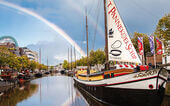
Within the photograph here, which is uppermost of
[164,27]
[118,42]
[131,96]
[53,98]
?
[164,27]

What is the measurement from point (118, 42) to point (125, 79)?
432 centimetres

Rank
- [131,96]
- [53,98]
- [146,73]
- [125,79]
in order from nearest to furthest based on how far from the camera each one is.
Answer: [146,73]
[131,96]
[125,79]
[53,98]

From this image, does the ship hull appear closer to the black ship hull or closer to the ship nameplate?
the black ship hull

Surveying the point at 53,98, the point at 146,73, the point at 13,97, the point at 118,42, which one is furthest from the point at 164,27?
the point at 13,97

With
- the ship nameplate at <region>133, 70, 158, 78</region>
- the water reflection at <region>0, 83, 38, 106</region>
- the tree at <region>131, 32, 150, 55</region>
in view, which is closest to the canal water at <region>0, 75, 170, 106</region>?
the water reflection at <region>0, 83, 38, 106</region>

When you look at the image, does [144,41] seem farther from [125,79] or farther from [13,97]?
[13,97]

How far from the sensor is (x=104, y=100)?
53.8ft

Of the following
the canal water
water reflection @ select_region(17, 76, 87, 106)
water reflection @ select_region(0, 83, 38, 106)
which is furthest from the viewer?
water reflection @ select_region(17, 76, 87, 106)

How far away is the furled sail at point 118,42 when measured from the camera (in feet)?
52.5

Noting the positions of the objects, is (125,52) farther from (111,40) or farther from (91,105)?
(91,105)

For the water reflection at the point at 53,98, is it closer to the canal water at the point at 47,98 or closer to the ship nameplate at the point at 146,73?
the canal water at the point at 47,98

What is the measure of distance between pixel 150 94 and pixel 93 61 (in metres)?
62.7

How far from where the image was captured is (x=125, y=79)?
14078 millimetres

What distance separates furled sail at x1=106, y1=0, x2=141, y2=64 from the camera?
16000 mm
